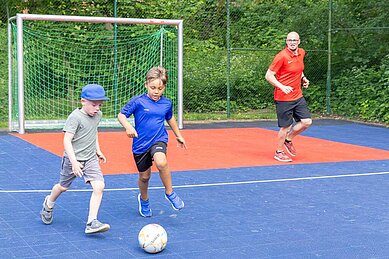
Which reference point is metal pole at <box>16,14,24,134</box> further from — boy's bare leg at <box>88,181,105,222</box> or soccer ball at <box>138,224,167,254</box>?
soccer ball at <box>138,224,167,254</box>

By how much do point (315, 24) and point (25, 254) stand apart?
49.5ft

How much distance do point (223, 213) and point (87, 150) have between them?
5.39ft

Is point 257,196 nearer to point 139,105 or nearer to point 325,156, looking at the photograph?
point 139,105

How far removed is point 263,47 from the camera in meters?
20.4

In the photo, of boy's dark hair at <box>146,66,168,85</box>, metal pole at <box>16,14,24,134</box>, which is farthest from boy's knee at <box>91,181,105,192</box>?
metal pole at <box>16,14,24,134</box>

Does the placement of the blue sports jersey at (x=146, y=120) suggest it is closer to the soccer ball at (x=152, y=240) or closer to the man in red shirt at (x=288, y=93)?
the soccer ball at (x=152, y=240)

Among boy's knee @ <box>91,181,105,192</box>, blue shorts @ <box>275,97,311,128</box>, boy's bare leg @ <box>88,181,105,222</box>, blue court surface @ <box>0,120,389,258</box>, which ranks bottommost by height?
blue court surface @ <box>0,120,389,258</box>

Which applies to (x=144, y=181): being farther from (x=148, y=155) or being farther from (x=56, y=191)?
(x=56, y=191)

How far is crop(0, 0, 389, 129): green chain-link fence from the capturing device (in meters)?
18.2

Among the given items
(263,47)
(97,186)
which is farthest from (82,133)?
(263,47)

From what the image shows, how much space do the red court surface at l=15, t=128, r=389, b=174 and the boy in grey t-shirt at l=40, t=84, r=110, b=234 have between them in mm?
3227

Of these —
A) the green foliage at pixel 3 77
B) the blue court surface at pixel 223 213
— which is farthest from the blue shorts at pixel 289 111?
the green foliage at pixel 3 77

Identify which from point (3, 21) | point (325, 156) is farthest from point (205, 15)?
point (325, 156)

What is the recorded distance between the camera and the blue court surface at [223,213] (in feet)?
18.5
